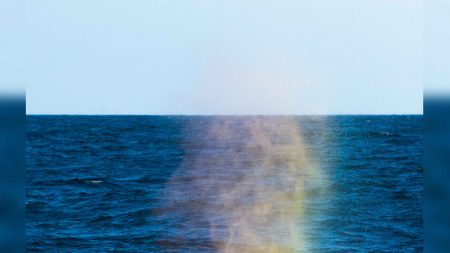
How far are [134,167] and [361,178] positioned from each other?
1203 cm

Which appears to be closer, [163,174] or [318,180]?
[318,180]

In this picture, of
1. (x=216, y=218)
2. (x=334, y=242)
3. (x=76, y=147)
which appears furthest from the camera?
(x=76, y=147)

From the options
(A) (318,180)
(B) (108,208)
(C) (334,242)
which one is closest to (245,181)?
(A) (318,180)

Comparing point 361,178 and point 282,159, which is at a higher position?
point 282,159

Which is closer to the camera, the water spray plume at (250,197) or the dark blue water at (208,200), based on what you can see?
the water spray plume at (250,197)

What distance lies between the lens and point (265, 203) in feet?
78.7

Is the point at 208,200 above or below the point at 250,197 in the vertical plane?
below

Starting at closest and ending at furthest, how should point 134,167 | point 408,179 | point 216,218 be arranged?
point 216,218, point 408,179, point 134,167

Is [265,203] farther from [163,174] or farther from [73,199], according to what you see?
[163,174]

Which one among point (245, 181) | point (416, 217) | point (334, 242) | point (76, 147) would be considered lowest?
point (334, 242)

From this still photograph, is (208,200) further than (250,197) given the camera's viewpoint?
No

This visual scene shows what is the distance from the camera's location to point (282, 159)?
137 feet

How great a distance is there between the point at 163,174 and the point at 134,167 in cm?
443

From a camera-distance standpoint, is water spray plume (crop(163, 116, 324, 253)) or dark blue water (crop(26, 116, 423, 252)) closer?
water spray plume (crop(163, 116, 324, 253))
